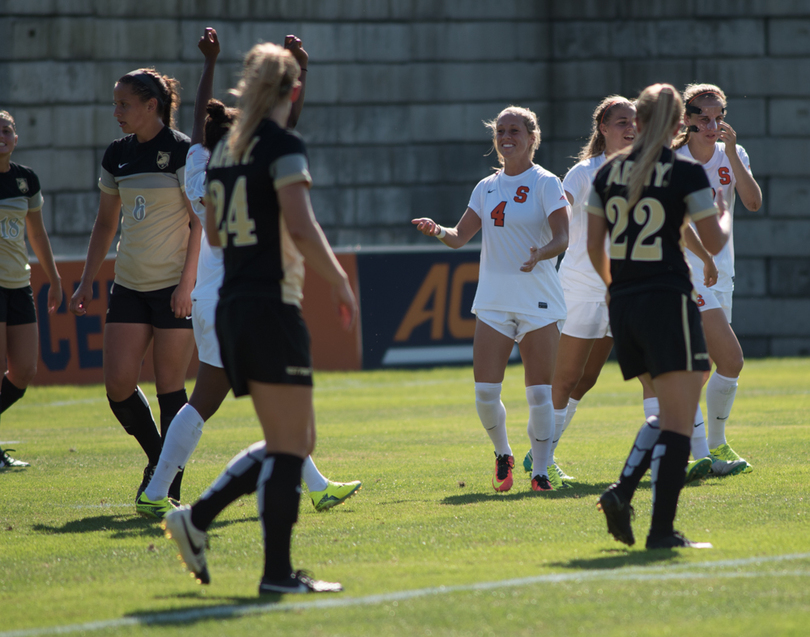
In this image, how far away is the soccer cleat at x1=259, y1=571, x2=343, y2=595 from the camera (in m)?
3.66

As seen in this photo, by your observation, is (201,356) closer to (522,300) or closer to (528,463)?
(522,300)

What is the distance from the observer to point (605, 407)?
36.9 ft

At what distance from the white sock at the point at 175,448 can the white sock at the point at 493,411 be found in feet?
5.62

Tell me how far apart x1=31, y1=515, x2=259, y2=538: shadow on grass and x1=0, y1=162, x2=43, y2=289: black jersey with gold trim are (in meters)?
3.09

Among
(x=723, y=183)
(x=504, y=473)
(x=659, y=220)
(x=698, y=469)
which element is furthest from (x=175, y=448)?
(x=723, y=183)

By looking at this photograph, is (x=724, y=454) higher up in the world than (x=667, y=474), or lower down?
lower down

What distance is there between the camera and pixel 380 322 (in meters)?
15.6

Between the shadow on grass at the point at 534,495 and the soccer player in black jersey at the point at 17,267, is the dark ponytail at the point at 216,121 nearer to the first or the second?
the shadow on grass at the point at 534,495

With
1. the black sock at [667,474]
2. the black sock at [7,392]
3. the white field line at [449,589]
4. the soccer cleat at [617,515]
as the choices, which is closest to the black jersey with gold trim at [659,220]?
the black sock at [667,474]

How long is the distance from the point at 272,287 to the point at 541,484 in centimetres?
292

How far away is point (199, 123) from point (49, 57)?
505 inches

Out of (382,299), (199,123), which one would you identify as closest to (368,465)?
(199,123)

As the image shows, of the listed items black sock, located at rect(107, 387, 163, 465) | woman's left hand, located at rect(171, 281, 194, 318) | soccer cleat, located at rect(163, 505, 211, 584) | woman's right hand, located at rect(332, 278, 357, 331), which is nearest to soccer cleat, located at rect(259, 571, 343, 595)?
soccer cleat, located at rect(163, 505, 211, 584)

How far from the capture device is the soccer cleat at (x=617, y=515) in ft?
13.9
